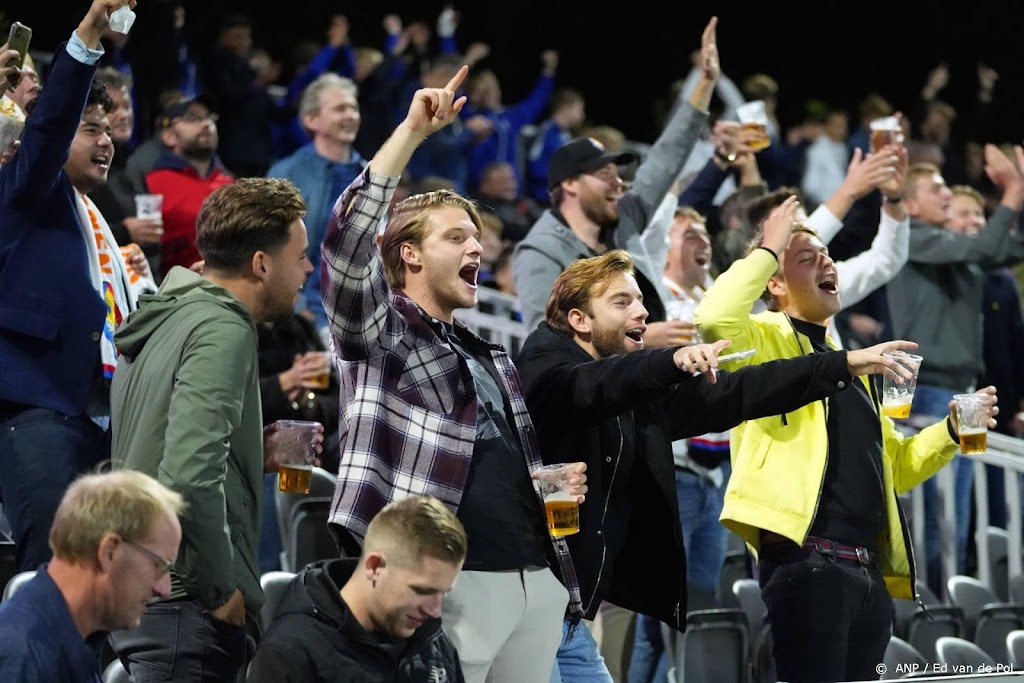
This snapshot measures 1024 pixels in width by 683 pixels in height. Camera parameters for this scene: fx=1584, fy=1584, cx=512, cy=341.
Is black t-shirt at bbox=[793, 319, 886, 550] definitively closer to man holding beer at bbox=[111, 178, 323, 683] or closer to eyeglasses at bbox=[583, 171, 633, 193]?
eyeglasses at bbox=[583, 171, 633, 193]

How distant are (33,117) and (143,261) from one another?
120 centimetres

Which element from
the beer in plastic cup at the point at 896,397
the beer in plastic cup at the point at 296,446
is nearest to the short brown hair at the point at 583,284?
the beer in plastic cup at the point at 296,446

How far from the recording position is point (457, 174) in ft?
34.4

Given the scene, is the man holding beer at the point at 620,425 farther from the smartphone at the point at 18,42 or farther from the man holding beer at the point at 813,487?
the smartphone at the point at 18,42

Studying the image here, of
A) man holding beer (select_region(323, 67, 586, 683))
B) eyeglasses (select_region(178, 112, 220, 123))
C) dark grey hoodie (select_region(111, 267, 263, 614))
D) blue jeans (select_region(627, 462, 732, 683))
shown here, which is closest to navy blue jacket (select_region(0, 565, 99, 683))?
dark grey hoodie (select_region(111, 267, 263, 614))

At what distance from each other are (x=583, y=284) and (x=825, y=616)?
1.23 meters

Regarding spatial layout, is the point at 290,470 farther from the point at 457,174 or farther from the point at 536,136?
the point at 536,136

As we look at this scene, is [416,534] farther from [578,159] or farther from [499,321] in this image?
[499,321]

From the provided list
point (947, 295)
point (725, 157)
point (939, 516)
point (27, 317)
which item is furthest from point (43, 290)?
point (947, 295)

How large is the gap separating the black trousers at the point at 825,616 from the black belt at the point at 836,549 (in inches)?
0.5

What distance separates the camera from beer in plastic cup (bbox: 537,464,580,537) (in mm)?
3783

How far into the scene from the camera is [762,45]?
1484 cm

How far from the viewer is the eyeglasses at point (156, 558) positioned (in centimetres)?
287

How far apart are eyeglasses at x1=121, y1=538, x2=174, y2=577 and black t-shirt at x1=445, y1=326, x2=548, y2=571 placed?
993mm
